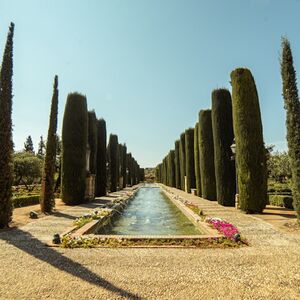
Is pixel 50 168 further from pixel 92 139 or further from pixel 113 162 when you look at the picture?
pixel 113 162

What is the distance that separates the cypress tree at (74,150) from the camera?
59.7 feet

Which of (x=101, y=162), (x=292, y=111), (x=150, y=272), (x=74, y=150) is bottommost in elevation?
(x=150, y=272)

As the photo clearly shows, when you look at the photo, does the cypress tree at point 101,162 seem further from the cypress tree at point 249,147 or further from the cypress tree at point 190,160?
the cypress tree at point 249,147

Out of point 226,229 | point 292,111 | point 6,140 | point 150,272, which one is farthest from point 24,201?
point 292,111

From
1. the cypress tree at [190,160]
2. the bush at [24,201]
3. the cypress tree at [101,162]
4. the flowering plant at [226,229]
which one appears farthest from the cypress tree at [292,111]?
the cypress tree at [101,162]

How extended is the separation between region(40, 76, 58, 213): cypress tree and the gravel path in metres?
6.25

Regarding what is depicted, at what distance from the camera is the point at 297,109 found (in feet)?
32.0

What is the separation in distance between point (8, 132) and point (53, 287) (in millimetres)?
6917

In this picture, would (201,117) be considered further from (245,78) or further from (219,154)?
(245,78)

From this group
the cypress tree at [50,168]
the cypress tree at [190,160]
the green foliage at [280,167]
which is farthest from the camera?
the green foliage at [280,167]

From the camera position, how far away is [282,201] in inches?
627

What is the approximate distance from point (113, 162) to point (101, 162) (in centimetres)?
679

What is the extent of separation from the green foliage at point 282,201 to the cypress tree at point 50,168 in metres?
11.4

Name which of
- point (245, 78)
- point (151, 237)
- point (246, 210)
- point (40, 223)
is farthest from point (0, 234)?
point (245, 78)
